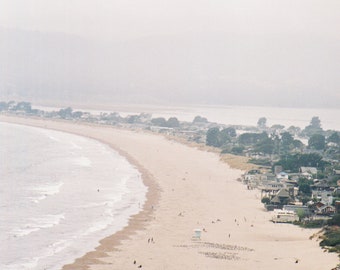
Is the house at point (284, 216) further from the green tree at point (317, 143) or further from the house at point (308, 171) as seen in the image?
the green tree at point (317, 143)

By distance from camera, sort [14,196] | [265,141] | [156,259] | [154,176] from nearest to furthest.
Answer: [156,259]
[14,196]
[154,176]
[265,141]

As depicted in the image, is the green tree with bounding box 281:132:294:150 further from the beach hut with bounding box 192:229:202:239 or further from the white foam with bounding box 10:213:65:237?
the beach hut with bounding box 192:229:202:239

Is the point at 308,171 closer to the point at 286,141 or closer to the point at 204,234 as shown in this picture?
the point at 204,234

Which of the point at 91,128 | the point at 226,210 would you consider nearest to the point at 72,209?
the point at 226,210

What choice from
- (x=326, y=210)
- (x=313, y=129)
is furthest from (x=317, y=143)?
(x=326, y=210)

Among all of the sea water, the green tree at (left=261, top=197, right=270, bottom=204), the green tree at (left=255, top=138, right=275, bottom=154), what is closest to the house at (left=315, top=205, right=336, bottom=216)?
the green tree at (left=261, top=197, right=270, bottom=204)

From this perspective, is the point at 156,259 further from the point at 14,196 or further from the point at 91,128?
the point at 91,128
